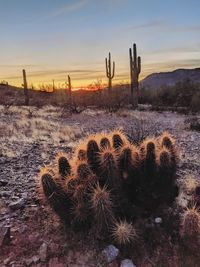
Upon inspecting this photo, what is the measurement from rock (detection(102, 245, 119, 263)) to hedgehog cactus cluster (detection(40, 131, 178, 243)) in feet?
0.44

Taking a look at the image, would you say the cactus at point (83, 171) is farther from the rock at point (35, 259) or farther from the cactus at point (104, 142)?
the rock at point (35, 259)

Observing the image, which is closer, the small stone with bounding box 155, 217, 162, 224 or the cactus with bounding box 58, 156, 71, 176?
the small stone with bounding box 155, 217, 162, 224

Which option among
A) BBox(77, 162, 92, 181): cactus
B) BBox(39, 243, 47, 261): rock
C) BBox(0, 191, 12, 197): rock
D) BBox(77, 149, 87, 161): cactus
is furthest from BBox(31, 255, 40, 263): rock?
BBox(0, 191, 12, 197): rock

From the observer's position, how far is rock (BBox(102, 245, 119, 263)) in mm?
4047

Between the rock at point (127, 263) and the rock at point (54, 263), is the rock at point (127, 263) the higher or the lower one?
the lower one

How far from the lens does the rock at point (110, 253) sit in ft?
13.3

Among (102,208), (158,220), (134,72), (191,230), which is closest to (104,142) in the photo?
(102,208)

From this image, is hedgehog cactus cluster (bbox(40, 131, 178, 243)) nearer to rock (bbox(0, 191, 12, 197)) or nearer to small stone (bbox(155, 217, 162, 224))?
small stone (bbox(155, 217, 162, 224))

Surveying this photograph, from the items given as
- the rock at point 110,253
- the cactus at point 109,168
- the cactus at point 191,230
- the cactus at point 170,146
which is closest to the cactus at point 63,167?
the cactus at point 109,168

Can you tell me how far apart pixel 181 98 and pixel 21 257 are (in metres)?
25.1

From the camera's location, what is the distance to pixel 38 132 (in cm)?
1264

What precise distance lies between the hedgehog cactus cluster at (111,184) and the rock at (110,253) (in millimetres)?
133

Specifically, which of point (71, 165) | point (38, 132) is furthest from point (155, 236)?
point (38, 132)

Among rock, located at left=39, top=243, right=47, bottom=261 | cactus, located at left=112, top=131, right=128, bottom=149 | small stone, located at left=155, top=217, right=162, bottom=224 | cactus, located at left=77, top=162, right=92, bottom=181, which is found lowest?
rock, located at left=39, top=243, right=47, bottom=261
